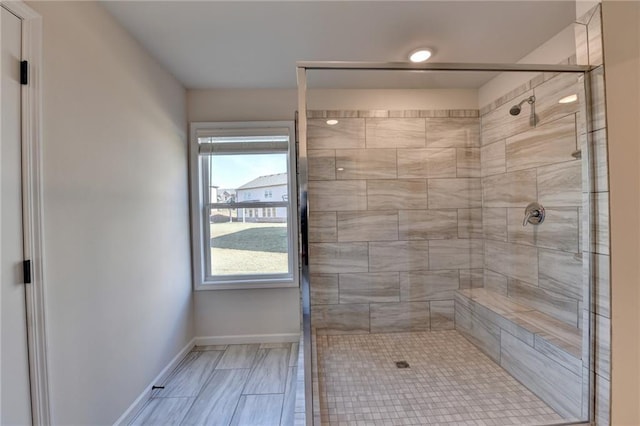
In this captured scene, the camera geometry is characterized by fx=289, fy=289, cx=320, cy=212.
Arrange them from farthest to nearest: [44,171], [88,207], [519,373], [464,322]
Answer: [464,322], [519,373], [88,207], [44,171]

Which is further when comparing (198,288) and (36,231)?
(198,288)

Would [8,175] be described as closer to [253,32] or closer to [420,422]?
[253,32]

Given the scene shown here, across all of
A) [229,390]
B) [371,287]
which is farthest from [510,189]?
[229,390]

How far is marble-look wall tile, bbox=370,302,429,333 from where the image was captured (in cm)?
252

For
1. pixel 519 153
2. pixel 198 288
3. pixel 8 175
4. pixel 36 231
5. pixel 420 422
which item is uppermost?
pixel 519 153

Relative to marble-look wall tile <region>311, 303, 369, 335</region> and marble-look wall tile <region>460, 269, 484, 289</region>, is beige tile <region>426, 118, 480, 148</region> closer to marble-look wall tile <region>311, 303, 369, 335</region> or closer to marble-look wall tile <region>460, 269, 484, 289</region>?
marble-look wall tile <region>460, 269, 484, 289</region>

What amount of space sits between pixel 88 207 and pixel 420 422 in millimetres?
2022

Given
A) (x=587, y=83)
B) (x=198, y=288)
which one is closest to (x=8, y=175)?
(x=198, y=288)

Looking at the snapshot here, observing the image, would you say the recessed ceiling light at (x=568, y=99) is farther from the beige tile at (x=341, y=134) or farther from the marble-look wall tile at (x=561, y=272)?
the beige tile at (x=341, y=134)

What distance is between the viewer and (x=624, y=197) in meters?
1.24

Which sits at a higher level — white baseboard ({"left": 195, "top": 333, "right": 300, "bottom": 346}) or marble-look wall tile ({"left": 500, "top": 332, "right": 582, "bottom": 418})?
marble-look wall tile ({"left": 500, "top": 332, "right": 582, "bottom": 418})

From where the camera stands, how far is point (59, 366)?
4.21ft

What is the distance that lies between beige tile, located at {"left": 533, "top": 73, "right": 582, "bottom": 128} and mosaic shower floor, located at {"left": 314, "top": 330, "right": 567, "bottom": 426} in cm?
164

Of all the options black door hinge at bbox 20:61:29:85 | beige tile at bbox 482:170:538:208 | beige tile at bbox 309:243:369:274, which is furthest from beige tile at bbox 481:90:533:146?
black door hinge at bbox 20:61:29:85
